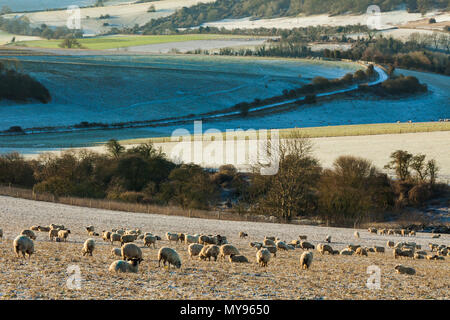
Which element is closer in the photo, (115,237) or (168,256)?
(168,256)

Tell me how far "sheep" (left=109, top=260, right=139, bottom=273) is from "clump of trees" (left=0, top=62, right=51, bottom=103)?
9239 cm

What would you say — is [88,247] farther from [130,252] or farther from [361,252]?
[361,252]

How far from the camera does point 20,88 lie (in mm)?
106000

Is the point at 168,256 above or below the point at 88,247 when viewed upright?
above

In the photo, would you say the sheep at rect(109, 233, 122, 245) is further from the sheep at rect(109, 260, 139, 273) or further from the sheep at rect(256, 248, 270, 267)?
the sheep at rect(109, 260, 139, 273)

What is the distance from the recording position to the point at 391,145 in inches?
2579

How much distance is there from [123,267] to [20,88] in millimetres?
95671

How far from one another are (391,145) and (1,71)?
71249mm

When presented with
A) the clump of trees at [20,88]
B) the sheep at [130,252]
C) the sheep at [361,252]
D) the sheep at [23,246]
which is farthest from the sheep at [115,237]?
the clump of trees at [20,88]

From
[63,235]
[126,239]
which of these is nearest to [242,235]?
[126,239]

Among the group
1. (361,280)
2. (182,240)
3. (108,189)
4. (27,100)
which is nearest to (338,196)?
(108,189)

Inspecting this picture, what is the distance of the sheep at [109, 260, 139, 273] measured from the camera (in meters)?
16.1

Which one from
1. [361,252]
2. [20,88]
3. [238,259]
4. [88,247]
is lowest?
[361,252]
